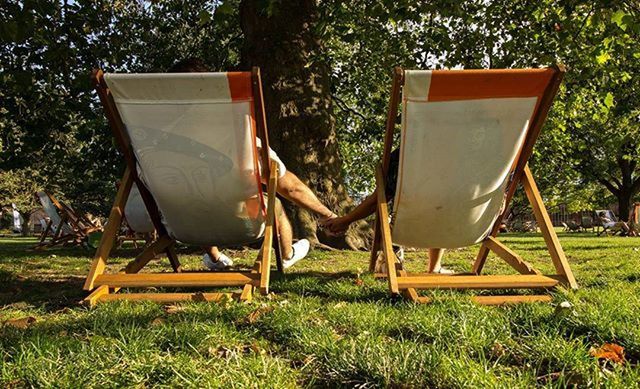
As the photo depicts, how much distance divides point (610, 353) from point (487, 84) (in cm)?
152

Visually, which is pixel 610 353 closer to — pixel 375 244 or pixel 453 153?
pixel 453 153

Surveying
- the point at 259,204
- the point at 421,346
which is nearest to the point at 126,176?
the point at 259,204

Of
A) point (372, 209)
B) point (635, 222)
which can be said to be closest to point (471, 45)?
point (372, 209)

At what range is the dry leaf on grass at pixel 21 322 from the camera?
2301 mm

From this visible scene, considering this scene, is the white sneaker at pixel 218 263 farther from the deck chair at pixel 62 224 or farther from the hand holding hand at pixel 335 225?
the deck chair at pixel 62 224

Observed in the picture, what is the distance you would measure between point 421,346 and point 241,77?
67.7 inches

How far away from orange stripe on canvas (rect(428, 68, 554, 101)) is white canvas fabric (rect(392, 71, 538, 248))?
18mm

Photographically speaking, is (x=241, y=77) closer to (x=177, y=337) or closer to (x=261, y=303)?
(x=261, y=303)

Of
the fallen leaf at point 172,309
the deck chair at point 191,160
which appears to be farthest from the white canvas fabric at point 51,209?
the fallen leaf at point 172,309

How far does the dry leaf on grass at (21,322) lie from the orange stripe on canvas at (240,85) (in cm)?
155

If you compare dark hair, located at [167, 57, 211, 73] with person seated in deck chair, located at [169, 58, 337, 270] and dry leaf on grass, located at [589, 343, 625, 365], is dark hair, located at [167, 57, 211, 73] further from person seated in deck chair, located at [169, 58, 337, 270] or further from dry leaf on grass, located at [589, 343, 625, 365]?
dry leaf on grass, located at [589, 343, 625, 365]

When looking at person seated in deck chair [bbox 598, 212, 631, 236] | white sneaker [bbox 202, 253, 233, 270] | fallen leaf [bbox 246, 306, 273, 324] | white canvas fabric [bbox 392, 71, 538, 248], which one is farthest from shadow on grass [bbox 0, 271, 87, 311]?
person seated in deck chair [bbox 598, 212, 631, 236]

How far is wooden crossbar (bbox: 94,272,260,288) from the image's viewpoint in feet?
9.20

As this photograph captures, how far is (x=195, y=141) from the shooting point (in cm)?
297
